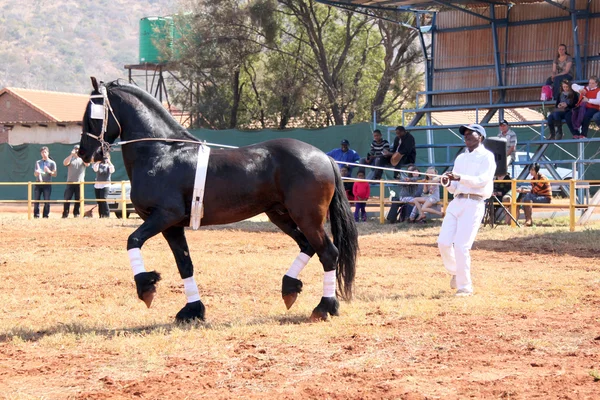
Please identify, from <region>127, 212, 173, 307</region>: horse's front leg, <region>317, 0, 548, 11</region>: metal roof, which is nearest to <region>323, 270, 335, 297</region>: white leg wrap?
<region>127, 212, 173, 307</region>: horse's front leg

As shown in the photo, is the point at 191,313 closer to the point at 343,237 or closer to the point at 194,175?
the point at 194,175

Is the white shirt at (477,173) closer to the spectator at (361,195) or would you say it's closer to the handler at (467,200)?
the handler at (467,200)

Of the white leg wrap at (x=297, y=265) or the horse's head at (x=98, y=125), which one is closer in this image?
the horse's head at (x=98, y=125)

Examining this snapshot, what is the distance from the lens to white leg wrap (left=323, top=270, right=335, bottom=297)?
8219 millimetres

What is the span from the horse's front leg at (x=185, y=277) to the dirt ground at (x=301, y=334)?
0.21m

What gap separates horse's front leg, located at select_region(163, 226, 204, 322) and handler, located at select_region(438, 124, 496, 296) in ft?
9.62

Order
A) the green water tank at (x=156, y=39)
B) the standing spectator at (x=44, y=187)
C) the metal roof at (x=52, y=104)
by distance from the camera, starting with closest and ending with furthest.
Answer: the standing spectator at (x=44, y=187) → the green water tank at (x=156, y=39) → the metal roof at (x=52, y=104)

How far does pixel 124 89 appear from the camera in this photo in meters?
8.46

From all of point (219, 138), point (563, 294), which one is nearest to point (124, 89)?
point (563, 294)

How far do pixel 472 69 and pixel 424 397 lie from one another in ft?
64.4

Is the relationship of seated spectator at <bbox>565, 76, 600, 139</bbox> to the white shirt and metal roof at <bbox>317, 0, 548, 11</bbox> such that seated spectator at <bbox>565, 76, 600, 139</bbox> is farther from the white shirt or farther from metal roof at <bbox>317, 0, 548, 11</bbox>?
the white shirt

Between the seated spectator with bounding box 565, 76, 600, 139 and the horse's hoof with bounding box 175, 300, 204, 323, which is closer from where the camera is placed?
the horse's hoof with bounding box 175, 300, 204, 323

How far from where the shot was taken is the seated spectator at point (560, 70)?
806 inches

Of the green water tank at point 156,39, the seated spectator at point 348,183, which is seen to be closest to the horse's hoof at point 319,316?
the seated spectator at point 348,183
